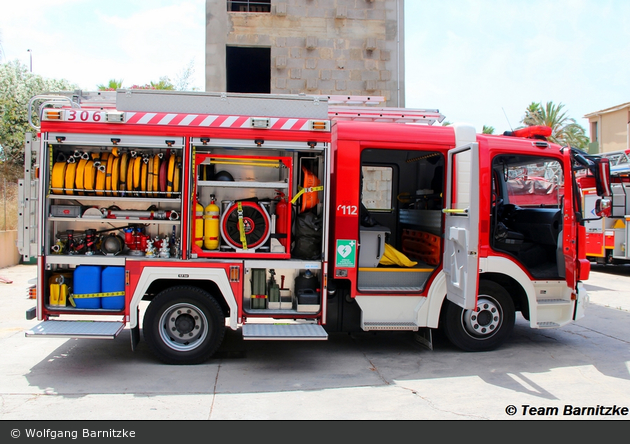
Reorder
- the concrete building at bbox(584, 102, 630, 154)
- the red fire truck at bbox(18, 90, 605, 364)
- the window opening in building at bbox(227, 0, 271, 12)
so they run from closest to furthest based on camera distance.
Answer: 1. the red fire truck at bbox(18, 90, 605, 364)
2. the window opening in building at bbox(227, 0, 271, 12)
3. the concrete building at bbox(584, 102, 630, 154)

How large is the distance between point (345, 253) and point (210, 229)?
5.09 ft

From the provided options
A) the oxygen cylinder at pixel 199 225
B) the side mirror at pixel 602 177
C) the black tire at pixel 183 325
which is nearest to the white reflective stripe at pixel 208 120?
the oxygen cylinder at pixel 199 225

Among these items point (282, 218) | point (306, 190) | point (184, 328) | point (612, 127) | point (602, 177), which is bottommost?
point (184, 328)

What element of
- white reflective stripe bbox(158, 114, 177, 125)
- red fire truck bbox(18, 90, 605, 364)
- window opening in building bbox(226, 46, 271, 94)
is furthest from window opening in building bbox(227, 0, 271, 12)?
white reflective stripe bbox(158, 114, 177, 125)

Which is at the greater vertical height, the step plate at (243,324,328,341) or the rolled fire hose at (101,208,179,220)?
the rolled fire hose at (101,208,179,220)

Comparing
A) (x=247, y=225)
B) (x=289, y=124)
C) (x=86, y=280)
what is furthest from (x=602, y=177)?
(x=86, y=280)

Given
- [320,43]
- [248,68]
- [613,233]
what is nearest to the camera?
[320,43]

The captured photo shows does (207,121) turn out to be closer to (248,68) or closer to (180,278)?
(180,278)

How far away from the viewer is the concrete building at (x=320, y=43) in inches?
559

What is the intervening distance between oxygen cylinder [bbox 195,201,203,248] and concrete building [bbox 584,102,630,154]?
106 feet

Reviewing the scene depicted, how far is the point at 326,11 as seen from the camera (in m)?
14.3

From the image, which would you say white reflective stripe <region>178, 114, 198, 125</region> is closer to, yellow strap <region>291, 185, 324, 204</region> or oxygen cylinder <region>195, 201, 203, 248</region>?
oxygen cylinder <region>195, 201, 203, 248</region>

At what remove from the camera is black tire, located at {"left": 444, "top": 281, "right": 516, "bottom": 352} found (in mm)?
6203

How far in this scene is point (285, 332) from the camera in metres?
5.48
